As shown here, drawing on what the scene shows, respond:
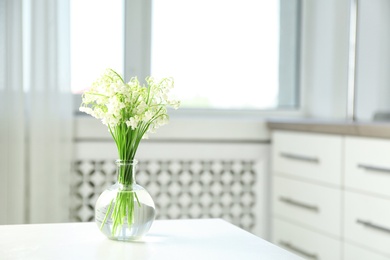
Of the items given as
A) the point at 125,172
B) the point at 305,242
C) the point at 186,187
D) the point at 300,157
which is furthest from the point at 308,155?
the point at 125,172

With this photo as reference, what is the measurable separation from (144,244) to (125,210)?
0.29ft

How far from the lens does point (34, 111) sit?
10.4 feet

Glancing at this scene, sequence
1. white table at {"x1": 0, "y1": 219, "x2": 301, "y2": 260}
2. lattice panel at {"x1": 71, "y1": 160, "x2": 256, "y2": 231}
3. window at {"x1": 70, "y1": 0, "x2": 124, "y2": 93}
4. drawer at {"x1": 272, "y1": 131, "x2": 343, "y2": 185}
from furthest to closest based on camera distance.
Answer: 1. window at {"x1": 70, "y1": 0, "x2": 124, "y2": 93}
2. lattice panel at {"x1": 71, "y1": 160, "x2": 256, "y2": 231}
3. drawer at {"x1": 272, "y1": 131, "x2": 343, "y2": 185}
4. white table at {"x1": 0, "y1": 219, "x2": 301, "y2": 260}

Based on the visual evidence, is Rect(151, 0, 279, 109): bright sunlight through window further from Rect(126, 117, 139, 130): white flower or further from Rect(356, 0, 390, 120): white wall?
Rect(126, 117, 139, 130): white flower

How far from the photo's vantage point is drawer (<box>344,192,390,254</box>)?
98.1 inches

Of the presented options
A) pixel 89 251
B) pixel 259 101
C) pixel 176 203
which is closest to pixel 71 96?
pixel 176 203

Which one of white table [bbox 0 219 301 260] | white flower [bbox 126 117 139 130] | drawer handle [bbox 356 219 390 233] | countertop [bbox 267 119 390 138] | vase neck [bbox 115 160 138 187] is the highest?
white flower [bbox 126 117 139 130]

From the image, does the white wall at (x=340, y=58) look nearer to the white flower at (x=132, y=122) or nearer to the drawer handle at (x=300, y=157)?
the drawer handle at (x=300, y=157)

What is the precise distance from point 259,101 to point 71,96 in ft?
3.52

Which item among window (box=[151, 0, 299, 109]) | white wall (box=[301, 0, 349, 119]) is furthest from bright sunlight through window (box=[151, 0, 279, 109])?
white wall (box=[301, 0, 349, 119])

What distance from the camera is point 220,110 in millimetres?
3758

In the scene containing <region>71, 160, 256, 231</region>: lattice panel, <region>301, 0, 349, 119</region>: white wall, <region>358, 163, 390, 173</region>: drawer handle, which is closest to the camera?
<region>358, 163, 390, 173</region>: drawer handle

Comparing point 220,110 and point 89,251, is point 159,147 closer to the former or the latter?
point 220,110

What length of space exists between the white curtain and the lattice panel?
10 cm
